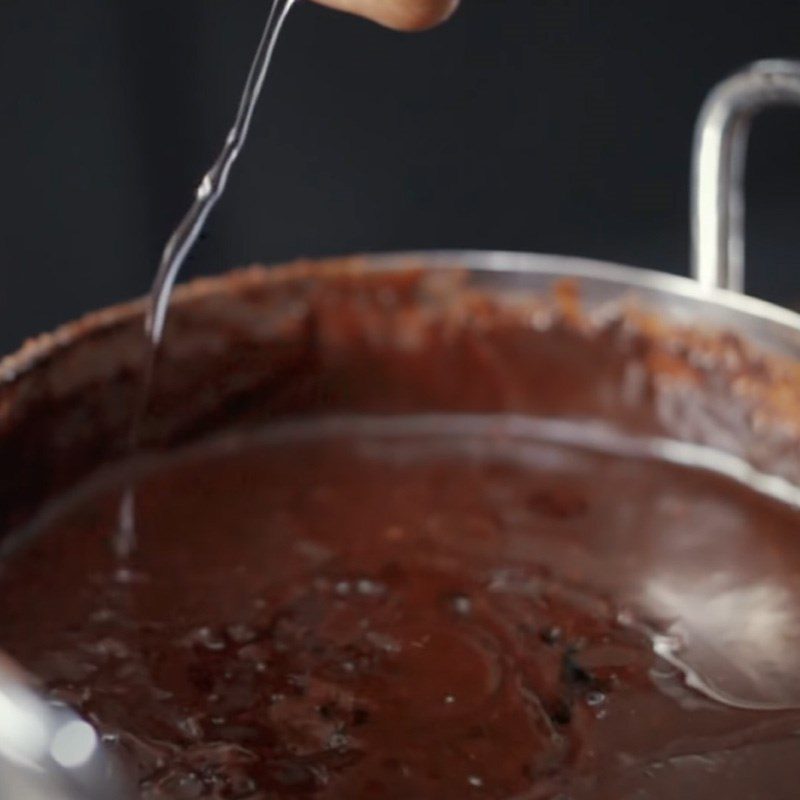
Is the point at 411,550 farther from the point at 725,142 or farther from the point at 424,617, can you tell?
the point at 725,142

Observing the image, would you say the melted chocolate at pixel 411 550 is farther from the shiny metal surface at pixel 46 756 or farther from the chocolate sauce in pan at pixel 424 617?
the shiny metal surface at pixel 46 756

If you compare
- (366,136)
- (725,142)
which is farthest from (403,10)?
(366,136)

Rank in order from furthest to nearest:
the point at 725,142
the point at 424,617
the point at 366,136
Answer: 1. the point at 366,136
2. the point at 725,142
3. the point at 424,617

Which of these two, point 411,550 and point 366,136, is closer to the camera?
point 411,550

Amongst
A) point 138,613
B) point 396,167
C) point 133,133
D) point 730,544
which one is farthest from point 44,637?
point 396,167

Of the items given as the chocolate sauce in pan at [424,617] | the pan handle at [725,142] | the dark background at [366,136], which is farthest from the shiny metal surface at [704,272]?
the dark background at [366,136]
